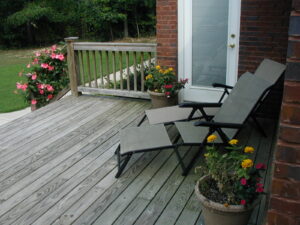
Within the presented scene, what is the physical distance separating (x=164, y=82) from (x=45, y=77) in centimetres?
245

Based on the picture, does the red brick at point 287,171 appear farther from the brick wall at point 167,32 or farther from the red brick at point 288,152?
the brick wall at point 167,32

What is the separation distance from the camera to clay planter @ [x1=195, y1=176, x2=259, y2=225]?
2.15 m

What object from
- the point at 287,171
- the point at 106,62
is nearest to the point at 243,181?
the point at 287,171

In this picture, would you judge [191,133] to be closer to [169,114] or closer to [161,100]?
[169,114]

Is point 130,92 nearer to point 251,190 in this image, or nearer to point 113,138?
point 113,138

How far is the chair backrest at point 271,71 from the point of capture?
380 centimetres

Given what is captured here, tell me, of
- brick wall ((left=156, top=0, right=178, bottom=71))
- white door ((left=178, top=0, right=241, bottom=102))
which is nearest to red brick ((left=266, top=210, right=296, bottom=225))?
white door ((left=178, top=0, right=241, bottom=102))

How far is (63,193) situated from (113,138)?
1.27 metres

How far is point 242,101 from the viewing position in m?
3.67

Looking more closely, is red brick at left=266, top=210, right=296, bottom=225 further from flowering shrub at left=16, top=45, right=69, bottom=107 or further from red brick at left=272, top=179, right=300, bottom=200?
flowering shrub at left=16, top=45, right=69, bottom=107

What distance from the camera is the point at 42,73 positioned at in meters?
6.21

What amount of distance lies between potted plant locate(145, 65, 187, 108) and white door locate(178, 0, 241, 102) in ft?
1.09

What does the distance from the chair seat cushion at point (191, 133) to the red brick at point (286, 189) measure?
1.64m

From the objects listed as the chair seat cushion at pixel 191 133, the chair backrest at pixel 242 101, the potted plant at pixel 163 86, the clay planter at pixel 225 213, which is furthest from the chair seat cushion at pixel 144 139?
the potted plant at pixel 163 86
